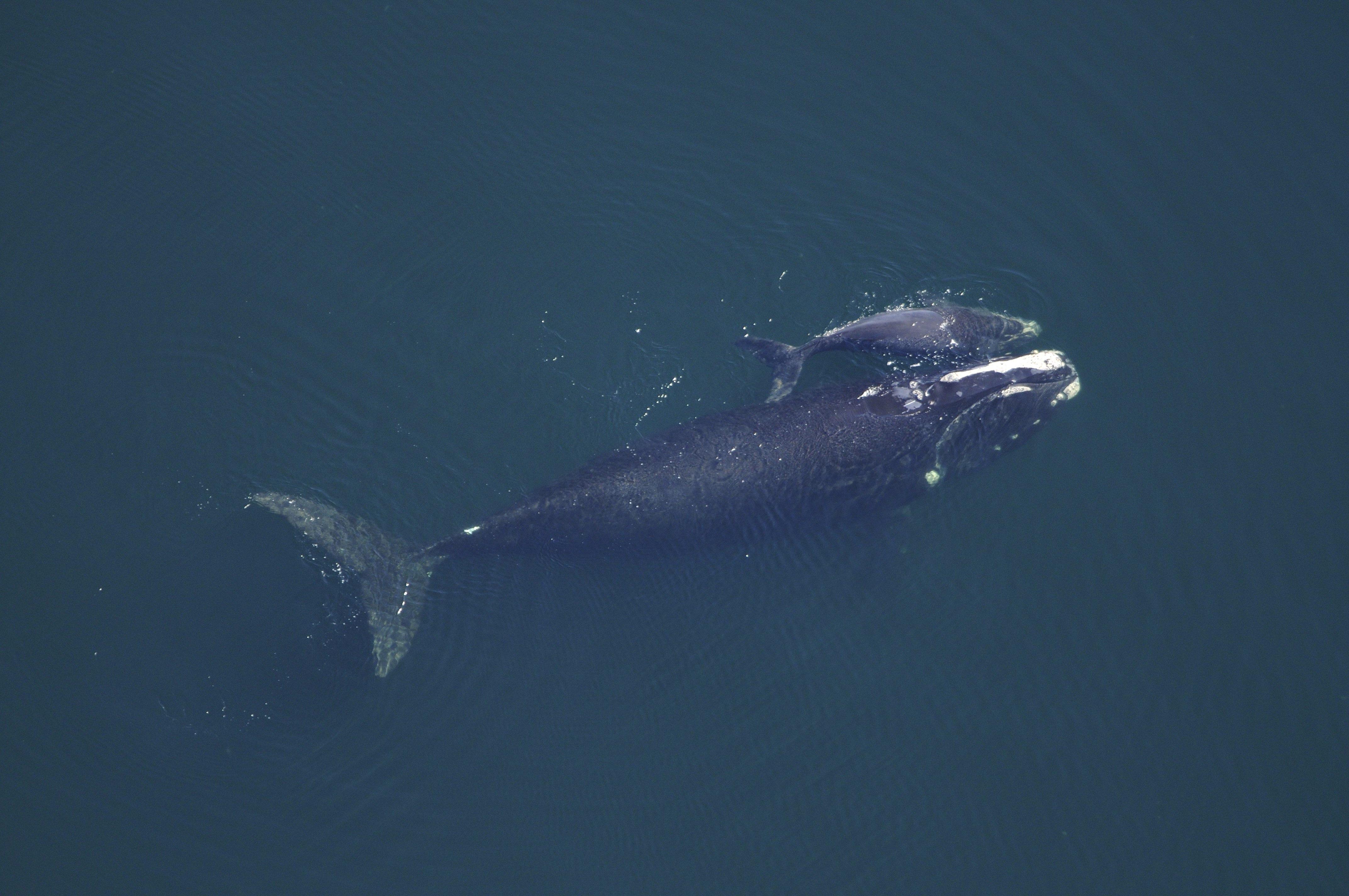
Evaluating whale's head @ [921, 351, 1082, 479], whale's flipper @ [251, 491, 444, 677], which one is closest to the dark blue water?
whale's flipper @ [251, 491, 444, 677]

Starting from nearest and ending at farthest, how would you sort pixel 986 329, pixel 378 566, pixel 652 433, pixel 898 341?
1. pixel 378 566
2. pixel 652 433
3. pixel 898 341
4. pixel 986 329

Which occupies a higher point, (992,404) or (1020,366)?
(1020,366)

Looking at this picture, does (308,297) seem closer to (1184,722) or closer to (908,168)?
(908,168)

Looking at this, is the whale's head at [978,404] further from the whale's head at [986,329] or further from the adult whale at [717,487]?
the whale's head at [986,329]

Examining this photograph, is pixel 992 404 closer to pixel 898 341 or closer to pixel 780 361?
pixel 898 341

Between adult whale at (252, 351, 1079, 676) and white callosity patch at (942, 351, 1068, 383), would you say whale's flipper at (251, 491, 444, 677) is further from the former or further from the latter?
white callosity patch at (942, 351, 1068, 383)

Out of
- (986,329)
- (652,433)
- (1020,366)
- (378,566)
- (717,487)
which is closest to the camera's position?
(717,487)

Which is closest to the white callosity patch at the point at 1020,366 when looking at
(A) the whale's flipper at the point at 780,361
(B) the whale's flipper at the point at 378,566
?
(A) the whale's flipper at the point at 780,361

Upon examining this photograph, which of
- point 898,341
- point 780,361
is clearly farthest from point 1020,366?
point 780,361
